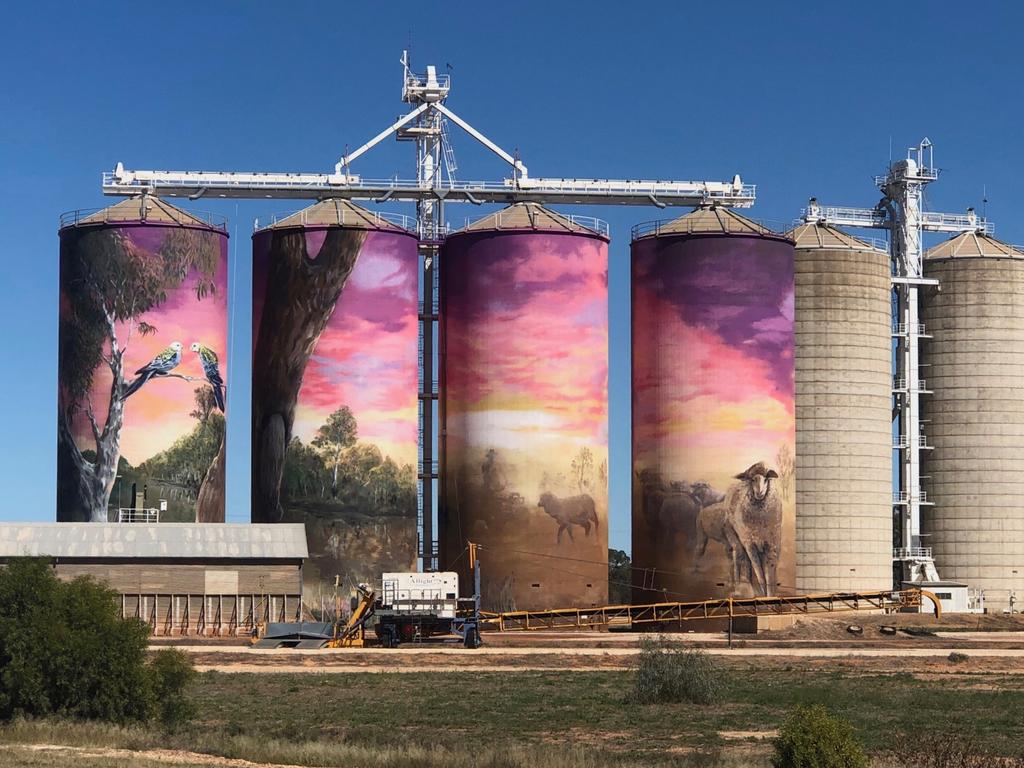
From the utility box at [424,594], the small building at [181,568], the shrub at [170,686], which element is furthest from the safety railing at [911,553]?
the shrub at [170,686]

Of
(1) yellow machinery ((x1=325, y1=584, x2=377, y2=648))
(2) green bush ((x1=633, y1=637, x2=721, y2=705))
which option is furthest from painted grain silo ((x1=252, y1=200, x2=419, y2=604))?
(2) green bush ((x1=633, y1=637, x2=721, y2=705))

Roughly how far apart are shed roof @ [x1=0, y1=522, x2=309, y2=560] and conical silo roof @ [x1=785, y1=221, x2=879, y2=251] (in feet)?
118

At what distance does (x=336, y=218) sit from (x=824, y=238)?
28.7m

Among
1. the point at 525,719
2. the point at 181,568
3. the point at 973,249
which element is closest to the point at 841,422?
the point at 973,249

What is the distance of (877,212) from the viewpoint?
119 meters

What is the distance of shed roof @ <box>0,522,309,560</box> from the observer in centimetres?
8612

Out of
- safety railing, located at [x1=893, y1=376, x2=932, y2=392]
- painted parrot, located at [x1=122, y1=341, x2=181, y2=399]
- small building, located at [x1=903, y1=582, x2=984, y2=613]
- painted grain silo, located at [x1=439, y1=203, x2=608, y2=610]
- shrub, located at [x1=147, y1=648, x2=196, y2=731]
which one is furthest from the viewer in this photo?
safety railing, located at [x1=893, y1=376, x2=932, y2=392]

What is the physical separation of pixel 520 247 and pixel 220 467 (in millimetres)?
19480

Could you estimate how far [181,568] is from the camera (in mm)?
85875

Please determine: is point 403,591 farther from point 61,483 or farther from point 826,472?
point 826,472

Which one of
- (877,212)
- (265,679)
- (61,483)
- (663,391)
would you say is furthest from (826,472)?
(265,679)

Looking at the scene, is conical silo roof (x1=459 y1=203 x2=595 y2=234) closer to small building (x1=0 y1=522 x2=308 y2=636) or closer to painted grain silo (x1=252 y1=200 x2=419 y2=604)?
painted grain silo (x1=252 y1=200 x2=419 y2=604)

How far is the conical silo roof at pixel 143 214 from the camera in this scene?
99938mm

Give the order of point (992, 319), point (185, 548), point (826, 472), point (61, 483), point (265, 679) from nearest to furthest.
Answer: point (265, 679) → point (185, 548) → point (61, 483) → point (826, 472) → point (992, 319)
